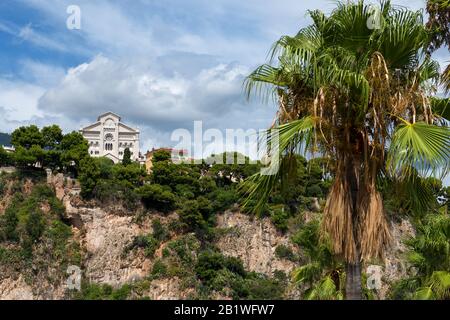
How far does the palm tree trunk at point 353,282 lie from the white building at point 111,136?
60936mm

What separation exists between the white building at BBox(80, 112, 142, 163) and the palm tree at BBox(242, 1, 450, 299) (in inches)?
2385

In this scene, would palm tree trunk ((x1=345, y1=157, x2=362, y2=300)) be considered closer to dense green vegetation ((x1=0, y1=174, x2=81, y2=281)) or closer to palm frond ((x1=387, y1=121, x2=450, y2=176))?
palm frond ((x1=387, y1=121, x2=450, y2=176))

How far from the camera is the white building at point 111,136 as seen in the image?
6481cm

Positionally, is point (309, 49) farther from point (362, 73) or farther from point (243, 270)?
point (243, 270)

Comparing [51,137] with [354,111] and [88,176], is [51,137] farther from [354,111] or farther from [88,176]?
[354,111]

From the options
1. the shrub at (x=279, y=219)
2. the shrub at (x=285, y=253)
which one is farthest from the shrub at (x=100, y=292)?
the shrub at (x=279, y=219)

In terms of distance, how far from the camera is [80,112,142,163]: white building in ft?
213

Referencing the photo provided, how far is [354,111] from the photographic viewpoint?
4793 millimetres

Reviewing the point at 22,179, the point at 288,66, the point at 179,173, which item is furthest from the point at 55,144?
the point at 288,66

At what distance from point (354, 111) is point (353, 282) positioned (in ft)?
4.95

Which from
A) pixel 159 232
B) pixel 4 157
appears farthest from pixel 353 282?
pixel 4 157

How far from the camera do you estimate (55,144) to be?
1618 inches

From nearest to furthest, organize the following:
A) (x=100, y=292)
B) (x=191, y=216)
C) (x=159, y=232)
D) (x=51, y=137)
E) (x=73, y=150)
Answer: (x=100, y=292)
(x=159, y=232)
(x=191, y=216)
(x=73, y=150)
(x=51, y=137)
